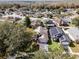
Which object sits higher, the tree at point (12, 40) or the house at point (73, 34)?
the tree at point (12, 40)

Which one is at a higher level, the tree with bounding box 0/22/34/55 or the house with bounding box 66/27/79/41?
the tree with bounding box 0/22/34/55

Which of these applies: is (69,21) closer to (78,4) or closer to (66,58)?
(78,4)

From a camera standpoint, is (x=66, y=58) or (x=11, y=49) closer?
(x=66, y=58)

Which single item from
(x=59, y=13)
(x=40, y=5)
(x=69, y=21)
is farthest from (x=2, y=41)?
(x=40, y=5)

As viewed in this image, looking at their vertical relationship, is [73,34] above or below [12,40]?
below

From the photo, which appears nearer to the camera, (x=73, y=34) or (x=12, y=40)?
(x=12, y=40)

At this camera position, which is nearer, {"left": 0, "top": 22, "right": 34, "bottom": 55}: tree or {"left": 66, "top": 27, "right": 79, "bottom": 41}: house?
{"left": 0, "top": 22, "right": 34, "bottom": 55}: tree

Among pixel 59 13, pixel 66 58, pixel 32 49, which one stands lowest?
pixel 59 13

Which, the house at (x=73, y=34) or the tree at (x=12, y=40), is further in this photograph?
the house at (x=73, y=34)
